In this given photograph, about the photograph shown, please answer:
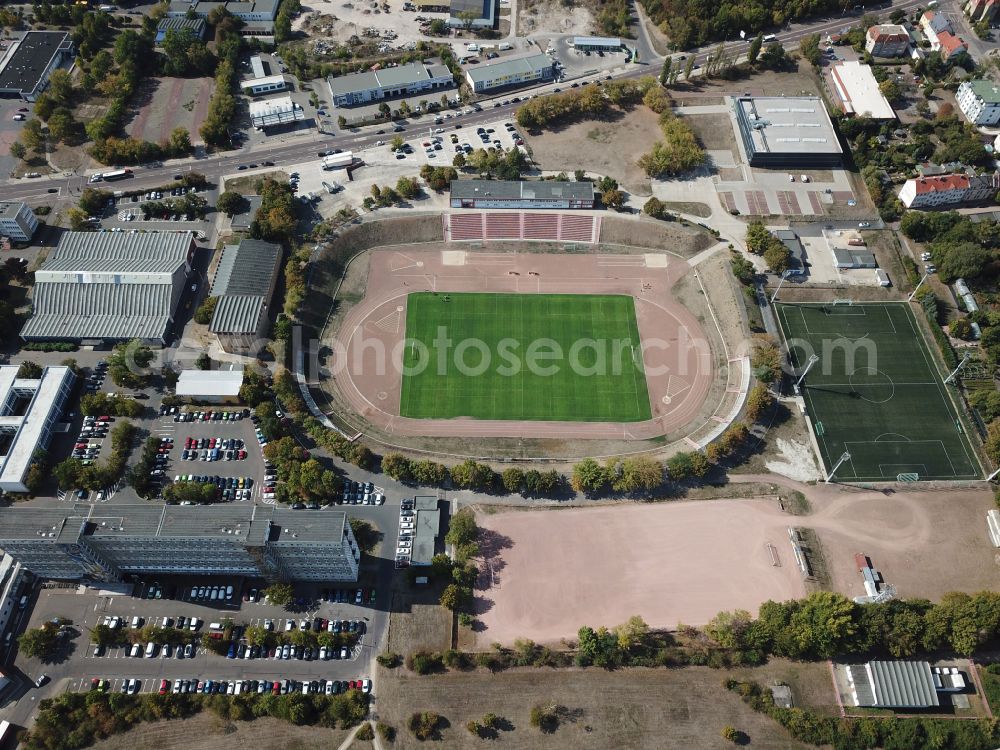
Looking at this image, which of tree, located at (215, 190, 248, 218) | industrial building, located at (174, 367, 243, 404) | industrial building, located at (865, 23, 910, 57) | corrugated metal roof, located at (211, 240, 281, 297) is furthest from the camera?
industrial building, located at (865, 23, 910, 57)

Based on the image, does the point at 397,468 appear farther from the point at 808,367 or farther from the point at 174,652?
the point at 808,367

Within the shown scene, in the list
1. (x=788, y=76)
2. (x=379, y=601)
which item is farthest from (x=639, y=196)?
(x=379, y=601)

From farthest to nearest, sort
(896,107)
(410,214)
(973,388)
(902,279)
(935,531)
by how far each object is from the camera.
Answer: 1. (896,107)
2. (410,214)
3. (902,279)
4. (973,388)
5. (935,531)

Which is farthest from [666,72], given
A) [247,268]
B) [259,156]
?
[247,268]

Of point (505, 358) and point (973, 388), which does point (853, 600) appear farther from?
point (505, 358)

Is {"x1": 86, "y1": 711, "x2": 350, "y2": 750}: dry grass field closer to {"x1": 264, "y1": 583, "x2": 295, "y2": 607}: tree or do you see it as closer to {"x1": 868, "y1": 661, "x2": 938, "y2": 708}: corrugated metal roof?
{"x1": 264, "y1": 583, "x2": 295, "y2": 607}: tree

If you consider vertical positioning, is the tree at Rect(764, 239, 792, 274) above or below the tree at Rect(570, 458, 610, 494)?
above

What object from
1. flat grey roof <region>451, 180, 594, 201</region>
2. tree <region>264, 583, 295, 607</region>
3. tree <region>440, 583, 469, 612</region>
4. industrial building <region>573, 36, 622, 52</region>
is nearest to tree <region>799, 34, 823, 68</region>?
industrial building <region>573, 36, 622, 52</region>
